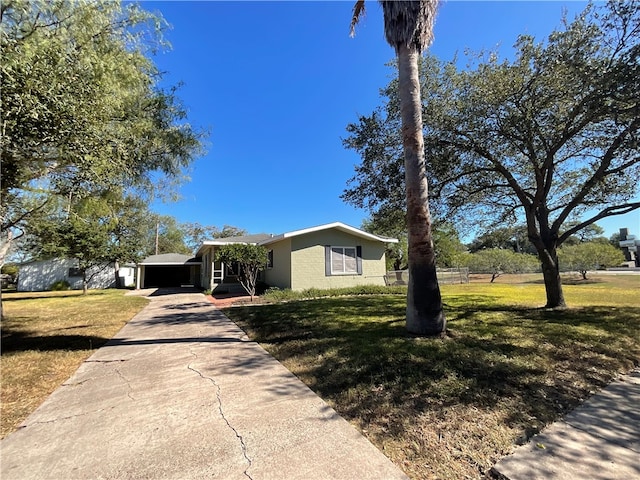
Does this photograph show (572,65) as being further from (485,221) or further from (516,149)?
(485,221)

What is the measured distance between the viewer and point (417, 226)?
5.87m

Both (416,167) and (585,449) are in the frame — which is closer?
(585,449)

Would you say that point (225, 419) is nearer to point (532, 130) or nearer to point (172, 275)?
point (532, 130)

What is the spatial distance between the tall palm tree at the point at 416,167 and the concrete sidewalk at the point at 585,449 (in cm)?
269

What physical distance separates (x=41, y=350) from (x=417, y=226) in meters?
7.59

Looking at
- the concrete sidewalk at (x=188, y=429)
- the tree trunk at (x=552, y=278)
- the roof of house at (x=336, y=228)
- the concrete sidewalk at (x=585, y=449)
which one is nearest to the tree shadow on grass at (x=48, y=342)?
the concrete sidewalk at (x=188, y=429)

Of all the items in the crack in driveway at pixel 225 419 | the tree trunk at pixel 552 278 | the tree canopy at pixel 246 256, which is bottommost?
the crack in driveway at pixel 225 419

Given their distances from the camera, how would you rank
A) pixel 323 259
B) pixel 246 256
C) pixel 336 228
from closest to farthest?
pixel 246 256, pixel 323 259, pixel 336 228

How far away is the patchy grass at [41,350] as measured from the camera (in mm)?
3752

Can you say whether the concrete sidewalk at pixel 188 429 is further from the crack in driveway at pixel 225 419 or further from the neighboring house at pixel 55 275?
the neighboring house at pixel 55 275

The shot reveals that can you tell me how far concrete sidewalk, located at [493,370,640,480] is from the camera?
227 centimetres

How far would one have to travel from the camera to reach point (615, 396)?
357 cm

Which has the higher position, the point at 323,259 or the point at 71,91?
the point at 71,91

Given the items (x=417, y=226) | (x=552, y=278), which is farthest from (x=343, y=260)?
(x=417, y=226)
